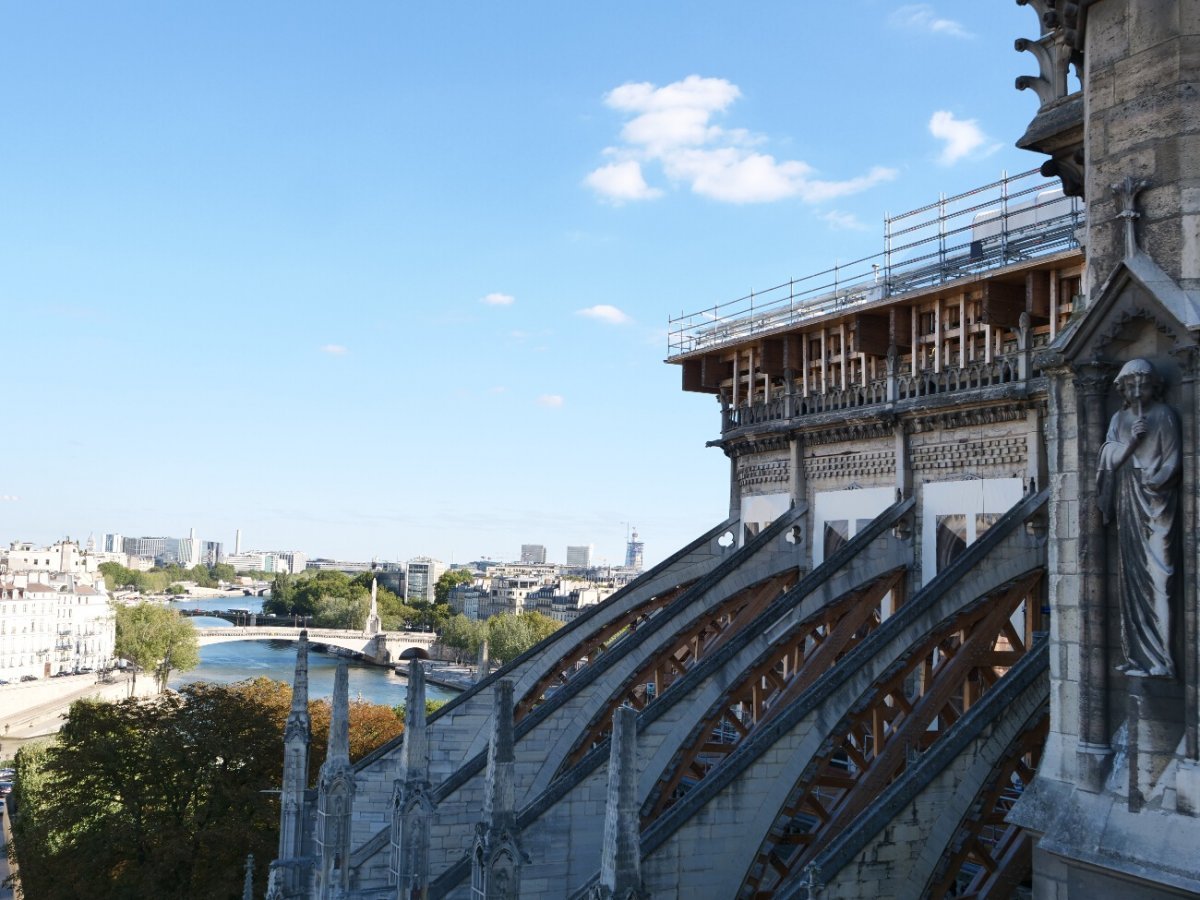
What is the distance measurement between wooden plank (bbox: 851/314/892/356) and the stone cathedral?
2.6 inches

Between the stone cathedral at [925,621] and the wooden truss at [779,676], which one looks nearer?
the stone cathedral at [925,621]

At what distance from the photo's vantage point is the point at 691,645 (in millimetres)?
23141

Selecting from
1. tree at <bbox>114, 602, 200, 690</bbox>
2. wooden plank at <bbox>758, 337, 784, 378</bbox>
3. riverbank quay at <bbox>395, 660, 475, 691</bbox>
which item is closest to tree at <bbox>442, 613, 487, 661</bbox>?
riverbank quay at <bbox>395, 660, 475, 691</bbox>

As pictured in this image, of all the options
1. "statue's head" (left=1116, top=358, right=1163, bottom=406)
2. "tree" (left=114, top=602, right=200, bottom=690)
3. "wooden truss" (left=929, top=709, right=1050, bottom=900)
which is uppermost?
"statue's head" (left=1116, top=358, right=1163, bottom=406)

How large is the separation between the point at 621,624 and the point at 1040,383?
10.1m

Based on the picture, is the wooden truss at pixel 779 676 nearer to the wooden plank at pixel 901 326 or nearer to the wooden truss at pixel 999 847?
the wooden plank at pixel 901 326

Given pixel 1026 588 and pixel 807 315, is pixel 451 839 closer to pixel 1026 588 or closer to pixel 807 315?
pixel 1026 588

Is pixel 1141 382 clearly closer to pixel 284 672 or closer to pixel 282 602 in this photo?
pixel 284 672

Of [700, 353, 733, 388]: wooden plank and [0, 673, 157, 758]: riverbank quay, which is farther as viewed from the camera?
[0, 673, 157, 758]: riverbank quay

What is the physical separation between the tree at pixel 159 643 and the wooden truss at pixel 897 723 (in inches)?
3145

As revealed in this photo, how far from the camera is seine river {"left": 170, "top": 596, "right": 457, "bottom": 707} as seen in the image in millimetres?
90812

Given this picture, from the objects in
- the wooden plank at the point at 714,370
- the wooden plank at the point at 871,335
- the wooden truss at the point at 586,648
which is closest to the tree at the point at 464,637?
the wooden plank at the point at 714,370

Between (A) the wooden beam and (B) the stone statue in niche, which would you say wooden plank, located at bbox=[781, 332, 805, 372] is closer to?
(A) the wooden beam

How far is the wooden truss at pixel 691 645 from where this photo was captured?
1788 cm
